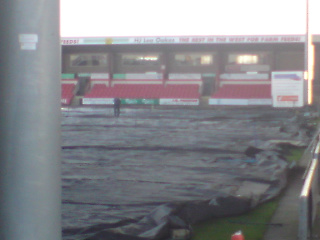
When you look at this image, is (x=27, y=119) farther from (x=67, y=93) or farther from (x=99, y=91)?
(x=99, y=91)

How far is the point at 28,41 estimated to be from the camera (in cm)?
293

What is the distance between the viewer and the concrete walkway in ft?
24.6

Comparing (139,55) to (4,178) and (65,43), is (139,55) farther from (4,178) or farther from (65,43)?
(4,178)

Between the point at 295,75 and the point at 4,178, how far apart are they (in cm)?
4591

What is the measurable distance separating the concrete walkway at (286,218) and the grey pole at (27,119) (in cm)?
495

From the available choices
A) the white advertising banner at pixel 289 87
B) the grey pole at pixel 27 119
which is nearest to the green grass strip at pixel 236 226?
the grey pole at pixel 27 119

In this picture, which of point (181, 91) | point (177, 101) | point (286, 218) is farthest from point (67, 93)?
point (286, 218)

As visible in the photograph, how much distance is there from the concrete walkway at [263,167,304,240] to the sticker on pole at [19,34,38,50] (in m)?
5.22

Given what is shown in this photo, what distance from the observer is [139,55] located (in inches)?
2721

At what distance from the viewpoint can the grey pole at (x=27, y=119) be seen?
9.62 feet

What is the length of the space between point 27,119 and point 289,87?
45.8m

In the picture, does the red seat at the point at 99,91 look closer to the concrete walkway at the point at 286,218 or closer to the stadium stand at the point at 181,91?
the stadium stand at the point at 181,91

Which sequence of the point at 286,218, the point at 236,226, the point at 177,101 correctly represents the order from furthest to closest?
1. the point at 177,101
2. the point at 286,218
3. the point at 236,226

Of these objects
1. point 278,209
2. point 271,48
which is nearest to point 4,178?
point 278,209
